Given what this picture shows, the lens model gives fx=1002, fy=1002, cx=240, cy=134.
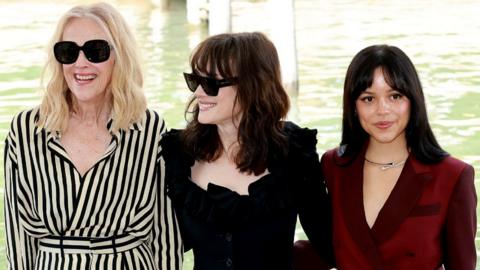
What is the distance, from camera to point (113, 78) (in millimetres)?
3326

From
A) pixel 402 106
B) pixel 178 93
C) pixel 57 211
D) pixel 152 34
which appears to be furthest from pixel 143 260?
pixel 152 34

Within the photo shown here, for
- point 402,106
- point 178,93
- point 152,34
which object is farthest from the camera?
point 152,34

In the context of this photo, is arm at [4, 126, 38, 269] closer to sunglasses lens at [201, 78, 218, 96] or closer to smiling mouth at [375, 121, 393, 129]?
sunglasses lens at [201, 78, 218, 96]

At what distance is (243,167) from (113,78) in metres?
0.53

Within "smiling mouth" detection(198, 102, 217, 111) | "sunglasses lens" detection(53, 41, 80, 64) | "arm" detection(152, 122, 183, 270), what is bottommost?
"arm" detection(152, 122, 183, 270)

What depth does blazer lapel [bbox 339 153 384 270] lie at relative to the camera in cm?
309

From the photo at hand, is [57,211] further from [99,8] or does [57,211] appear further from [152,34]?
[152,34]

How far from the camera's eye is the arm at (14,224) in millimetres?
3303

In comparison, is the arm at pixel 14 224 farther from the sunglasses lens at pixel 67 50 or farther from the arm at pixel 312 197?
the arm at pixel 312 197

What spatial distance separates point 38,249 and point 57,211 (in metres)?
0.20

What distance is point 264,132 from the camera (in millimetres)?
3270

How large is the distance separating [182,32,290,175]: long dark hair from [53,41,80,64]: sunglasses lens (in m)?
0.39

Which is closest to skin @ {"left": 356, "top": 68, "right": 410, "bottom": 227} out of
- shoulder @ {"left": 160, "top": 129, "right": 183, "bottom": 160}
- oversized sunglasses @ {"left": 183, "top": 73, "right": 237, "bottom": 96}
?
oversized sunglasses @ {"left": 183, "top": 73, "right": 237, "bottom": 96}

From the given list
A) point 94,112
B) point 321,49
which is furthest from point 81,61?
point 321,49
